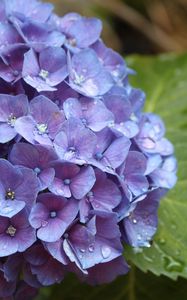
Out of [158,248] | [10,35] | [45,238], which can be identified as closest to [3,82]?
[10,35]

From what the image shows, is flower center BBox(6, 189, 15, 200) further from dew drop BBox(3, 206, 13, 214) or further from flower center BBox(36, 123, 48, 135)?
flower center BBox(36, 123, 48, 135)

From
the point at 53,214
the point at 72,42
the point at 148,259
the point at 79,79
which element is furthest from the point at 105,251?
the point at 72,42

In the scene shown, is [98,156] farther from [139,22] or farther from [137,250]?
[139,22]

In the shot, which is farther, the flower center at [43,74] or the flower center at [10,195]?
the flower center at [43,74]

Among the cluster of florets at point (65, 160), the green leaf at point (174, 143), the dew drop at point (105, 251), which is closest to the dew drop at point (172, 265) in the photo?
the green leaf at point (174, 143)

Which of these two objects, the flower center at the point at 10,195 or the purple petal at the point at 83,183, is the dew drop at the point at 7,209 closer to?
the flower center at the point at 10,195

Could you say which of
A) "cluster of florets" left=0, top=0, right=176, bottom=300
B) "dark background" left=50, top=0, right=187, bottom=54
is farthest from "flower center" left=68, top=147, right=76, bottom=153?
"dark background" left=50, top=0, right=187, bottom=54

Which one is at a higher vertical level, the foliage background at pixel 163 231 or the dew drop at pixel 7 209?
the dew drop at pixel 7 209
